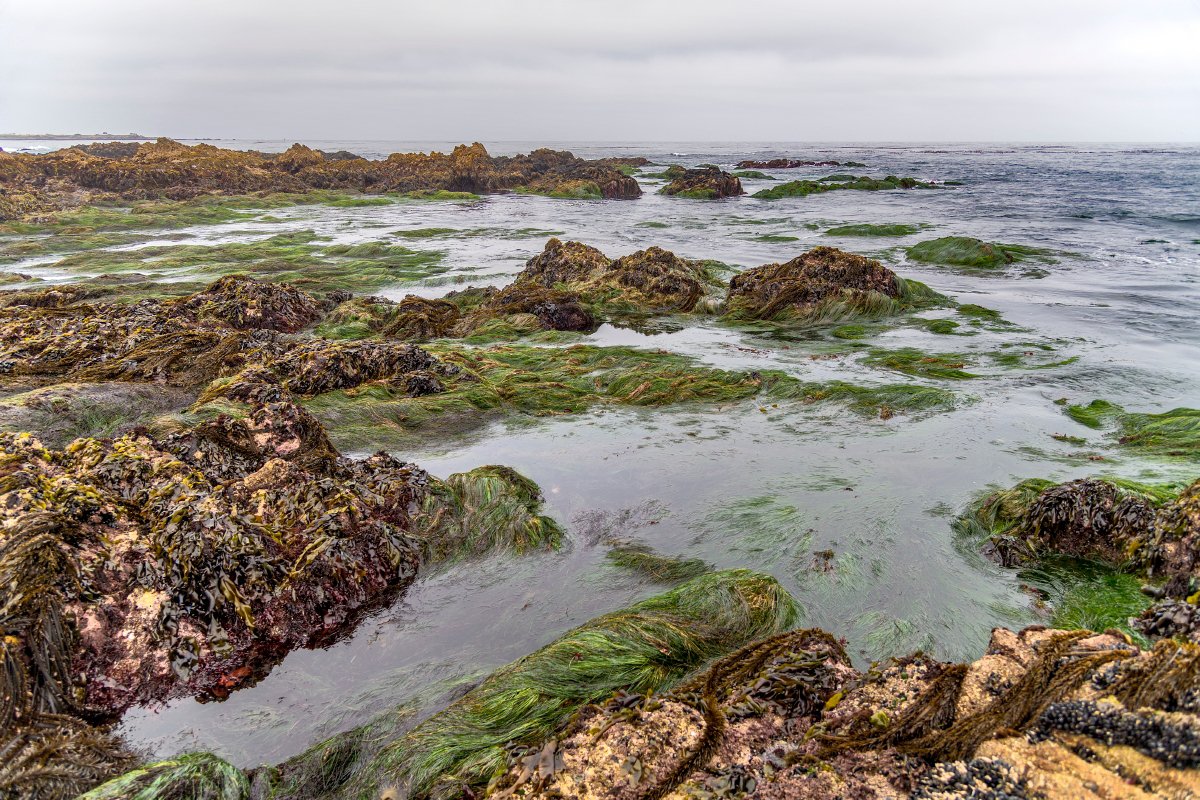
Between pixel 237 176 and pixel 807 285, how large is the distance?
126 ft

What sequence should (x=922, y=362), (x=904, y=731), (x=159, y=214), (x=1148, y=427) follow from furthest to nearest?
1. (x=159, y=214)
2. (x=922, y=362)
3. (x=1148, y=427)
4. (x=904, y=731)

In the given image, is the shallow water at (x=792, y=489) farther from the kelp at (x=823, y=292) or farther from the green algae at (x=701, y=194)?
the green algae at (x=701, y=194)

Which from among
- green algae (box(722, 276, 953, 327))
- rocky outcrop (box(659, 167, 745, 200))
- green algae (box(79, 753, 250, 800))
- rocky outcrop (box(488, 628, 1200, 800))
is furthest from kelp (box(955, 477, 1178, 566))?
rocky outcrop (box(659, 167, 745, 200))

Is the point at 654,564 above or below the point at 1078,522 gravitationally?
below

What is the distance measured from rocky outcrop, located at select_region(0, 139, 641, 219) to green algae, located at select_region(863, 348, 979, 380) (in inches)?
1189

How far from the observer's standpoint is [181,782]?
104 inches

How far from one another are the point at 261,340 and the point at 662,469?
266 inches

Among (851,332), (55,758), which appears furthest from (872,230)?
(55,758)

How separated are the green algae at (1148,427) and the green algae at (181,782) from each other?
751cm

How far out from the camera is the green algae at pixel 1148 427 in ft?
18.9

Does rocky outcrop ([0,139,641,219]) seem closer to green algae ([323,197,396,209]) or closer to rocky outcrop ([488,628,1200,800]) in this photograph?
green algae ([323,197,396,209])

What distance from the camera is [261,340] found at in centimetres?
916

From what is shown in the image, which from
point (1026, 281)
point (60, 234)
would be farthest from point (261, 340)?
point (60, 234)

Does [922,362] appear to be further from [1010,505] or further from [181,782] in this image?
[181,782]
